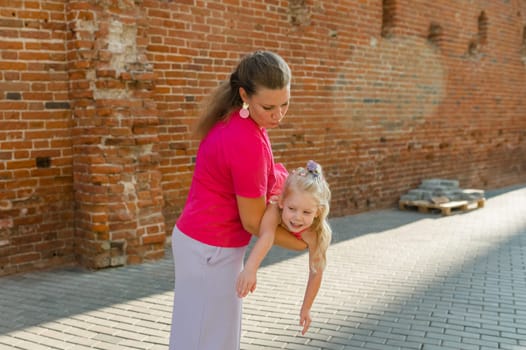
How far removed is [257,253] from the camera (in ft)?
7.07

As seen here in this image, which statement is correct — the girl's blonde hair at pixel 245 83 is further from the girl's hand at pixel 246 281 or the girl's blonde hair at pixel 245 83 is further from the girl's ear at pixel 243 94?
the girl's hand at pixel 246 281

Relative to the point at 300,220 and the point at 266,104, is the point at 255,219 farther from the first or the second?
the point at 266,104

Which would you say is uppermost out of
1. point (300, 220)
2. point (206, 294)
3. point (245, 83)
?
point (245, 83)

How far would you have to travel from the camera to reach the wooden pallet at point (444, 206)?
9.14 meters

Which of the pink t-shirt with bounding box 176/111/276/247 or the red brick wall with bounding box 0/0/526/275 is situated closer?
the pink t-shirt with bounding box 176/111/276/247

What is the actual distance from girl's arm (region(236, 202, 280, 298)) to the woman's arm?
0.09 ft

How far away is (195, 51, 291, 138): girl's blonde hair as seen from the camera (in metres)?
2.12

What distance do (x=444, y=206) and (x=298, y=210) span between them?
24.5ft

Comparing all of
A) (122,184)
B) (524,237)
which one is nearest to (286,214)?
(122,184)

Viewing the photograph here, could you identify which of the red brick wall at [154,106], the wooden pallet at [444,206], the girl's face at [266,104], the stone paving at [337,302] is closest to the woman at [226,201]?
the girl's face at [266,104]

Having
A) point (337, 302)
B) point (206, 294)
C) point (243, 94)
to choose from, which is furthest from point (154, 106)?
point (206, 294)

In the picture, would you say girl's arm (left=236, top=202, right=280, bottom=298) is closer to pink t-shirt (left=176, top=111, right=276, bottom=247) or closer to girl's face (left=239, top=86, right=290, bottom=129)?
pink t-shirt (left=176, top=111, right=276, bottom=247)

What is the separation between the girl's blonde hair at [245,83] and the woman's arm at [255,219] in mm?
361

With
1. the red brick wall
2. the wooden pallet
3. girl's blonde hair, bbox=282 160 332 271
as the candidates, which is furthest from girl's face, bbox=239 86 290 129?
the wooden pallet
